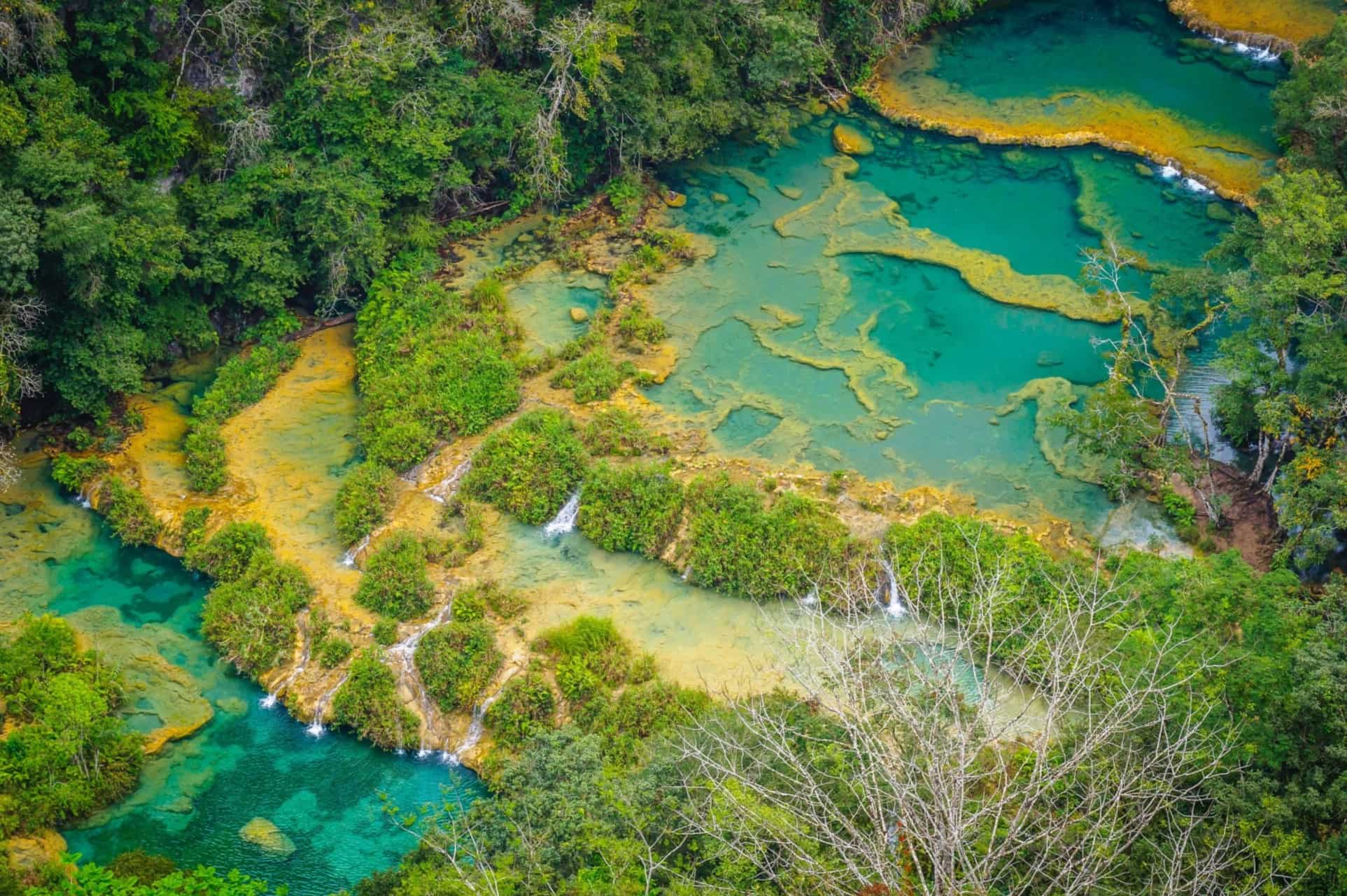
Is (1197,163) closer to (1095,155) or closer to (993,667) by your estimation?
(1095,155)

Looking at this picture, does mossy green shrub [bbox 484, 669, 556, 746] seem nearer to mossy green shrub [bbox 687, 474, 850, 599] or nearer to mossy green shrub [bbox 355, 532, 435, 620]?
mossy green shrub [bbox 355, 532, 435, 620]

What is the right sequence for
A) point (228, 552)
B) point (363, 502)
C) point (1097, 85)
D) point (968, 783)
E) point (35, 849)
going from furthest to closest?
point (1097, 85) → point (363, 502) → point (228, 552) → point (35, 849) → point (968, 783)

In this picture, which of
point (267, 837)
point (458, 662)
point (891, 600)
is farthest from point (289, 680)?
point (891, 600)

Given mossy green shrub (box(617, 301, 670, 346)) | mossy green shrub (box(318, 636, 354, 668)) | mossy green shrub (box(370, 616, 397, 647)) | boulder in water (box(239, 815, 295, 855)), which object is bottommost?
boulder in water (box(239, 815, 295, 855))

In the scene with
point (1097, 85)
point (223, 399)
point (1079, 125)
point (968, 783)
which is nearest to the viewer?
point (968, 783)

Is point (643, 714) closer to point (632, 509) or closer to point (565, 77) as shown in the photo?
point (632, 509)

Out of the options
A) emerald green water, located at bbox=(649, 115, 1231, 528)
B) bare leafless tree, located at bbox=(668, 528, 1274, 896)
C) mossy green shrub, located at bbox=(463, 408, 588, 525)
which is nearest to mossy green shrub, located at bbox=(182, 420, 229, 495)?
mossy green shrub, located at bbox=(463, 408, 588, 525)

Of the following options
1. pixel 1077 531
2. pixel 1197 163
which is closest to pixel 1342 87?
pixel 1197 163

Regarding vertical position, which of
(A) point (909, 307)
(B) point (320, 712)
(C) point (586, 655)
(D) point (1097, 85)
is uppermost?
(D) point (1097, 85)
